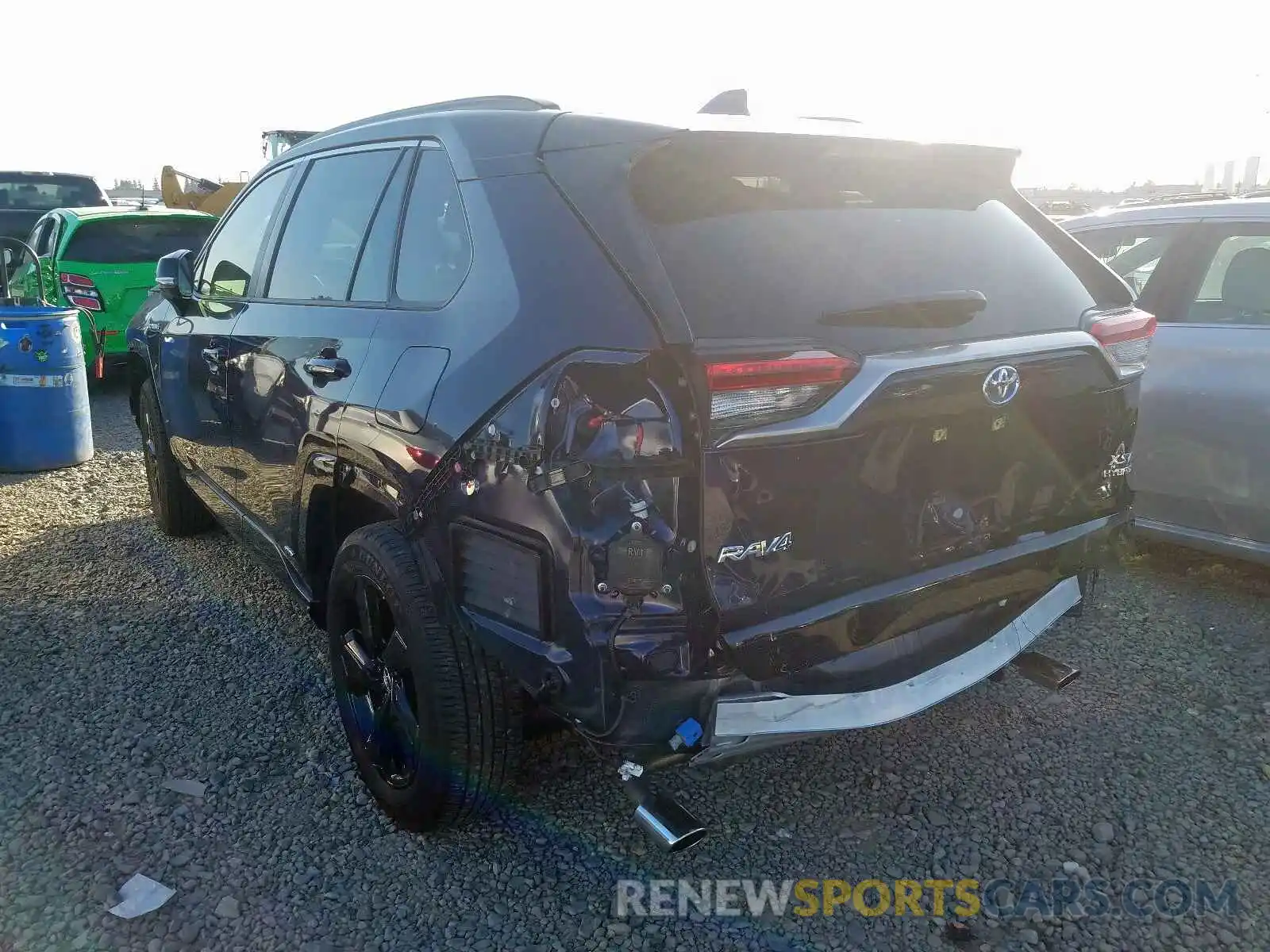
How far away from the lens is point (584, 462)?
75.6 inches

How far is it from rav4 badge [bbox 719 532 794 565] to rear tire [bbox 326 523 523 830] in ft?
2.26

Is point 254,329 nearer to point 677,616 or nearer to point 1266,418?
point 677,616

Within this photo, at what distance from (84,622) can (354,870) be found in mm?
2175

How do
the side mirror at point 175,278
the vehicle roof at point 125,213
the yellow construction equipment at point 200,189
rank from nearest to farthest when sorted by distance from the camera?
the side mirror at point 175,278 → the vehicle roof at point 125,213 → the yellow construction equipment at point 200,189

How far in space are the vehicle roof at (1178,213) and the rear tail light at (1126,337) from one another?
5.52 ft

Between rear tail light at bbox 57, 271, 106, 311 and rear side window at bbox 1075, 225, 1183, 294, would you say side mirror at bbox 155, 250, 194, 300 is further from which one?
rear tail light at bbox 57, 271, 106, 311

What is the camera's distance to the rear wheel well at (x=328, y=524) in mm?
2859

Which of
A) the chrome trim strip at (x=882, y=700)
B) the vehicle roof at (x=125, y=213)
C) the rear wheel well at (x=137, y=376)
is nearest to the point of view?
the chrome trim strip at (x=882, y=700)

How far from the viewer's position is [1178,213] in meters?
4.25

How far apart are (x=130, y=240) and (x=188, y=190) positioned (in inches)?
345

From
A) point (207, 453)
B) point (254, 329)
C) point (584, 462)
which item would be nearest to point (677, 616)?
point (584, 462)

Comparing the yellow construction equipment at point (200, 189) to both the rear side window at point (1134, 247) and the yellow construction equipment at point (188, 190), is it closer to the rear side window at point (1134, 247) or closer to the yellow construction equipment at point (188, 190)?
the yellow construction equipment at point (188, 190)

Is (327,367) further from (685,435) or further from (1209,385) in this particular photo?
(1209,385)

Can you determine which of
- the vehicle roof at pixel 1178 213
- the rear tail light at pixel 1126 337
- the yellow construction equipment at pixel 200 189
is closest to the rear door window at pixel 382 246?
the rear tail light at pixel 1126 337
